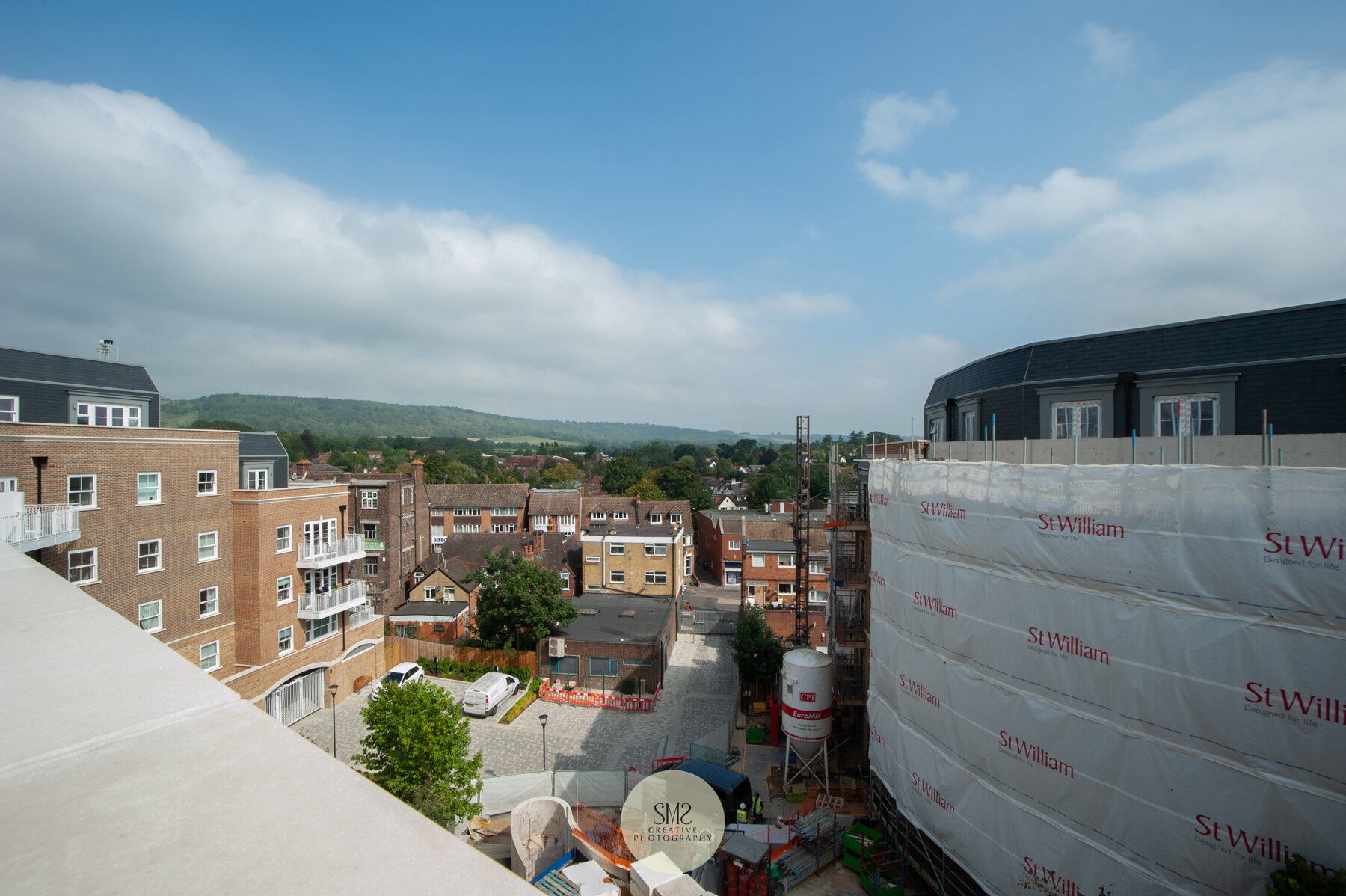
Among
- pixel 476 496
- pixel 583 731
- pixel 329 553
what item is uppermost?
pixel 329 553

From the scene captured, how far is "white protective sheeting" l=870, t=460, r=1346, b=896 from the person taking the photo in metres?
8.55

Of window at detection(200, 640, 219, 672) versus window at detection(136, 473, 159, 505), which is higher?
window at detection(136, 473, 159, 505)

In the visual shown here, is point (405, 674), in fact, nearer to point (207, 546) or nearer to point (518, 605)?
point (518, 605)

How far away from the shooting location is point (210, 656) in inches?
834

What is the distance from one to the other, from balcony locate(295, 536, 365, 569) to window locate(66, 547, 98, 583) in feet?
21.8

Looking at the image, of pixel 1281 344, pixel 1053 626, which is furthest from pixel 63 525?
pixel 1281 344

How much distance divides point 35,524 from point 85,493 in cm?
316

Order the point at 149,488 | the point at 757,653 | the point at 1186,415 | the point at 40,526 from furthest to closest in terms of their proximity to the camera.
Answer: the point at 757,653 < the point at 149,488 < the point at 40,526 < the point at 1186,415

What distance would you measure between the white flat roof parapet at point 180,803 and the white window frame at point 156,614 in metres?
21.4

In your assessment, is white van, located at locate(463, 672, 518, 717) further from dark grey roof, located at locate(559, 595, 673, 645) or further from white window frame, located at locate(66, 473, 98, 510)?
white window frame, located at locate(66, 473, 98, 510)

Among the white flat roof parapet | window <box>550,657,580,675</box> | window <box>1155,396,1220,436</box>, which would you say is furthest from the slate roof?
the white flat roof parapet

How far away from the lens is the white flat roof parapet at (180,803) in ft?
5.13

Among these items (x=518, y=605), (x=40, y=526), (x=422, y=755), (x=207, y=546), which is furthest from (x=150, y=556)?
(x=518, y=605)

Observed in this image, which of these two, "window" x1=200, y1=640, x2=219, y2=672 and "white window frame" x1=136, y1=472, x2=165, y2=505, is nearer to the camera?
"white window frame" x1=136, y1=472, x2=165, y2=505
